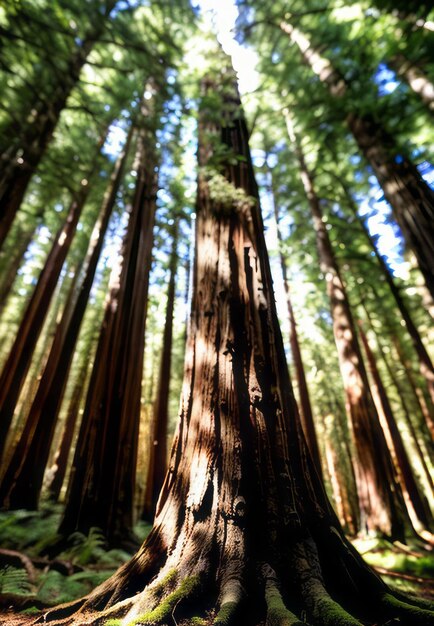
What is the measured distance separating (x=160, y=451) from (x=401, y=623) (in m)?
6.60

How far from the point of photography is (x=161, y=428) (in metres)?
7.35

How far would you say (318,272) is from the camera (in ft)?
30.9

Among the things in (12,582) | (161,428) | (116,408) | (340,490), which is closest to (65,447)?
(161,428)

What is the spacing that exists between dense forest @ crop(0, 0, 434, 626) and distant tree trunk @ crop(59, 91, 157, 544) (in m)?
0.03

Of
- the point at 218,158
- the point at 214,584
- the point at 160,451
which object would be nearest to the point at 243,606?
the point at 214,584

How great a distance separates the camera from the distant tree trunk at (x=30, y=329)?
5.31 m

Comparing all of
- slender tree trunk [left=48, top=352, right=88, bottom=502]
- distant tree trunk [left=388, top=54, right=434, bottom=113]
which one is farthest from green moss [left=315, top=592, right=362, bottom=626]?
slender tree trunk [left=48, top=352, right=88, bottom=502]

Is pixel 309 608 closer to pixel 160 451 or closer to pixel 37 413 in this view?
pixel 37 413

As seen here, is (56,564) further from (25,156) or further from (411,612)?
(25,156)

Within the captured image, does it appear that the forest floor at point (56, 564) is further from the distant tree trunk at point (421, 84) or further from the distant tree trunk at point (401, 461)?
the distant tree trunk at point (421, 84)

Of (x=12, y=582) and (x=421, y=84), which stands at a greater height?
(x=421, y=84)

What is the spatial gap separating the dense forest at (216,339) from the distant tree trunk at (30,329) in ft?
0.12

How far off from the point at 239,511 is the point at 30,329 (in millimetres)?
6020

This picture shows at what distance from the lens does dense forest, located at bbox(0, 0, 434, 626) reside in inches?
55.1
